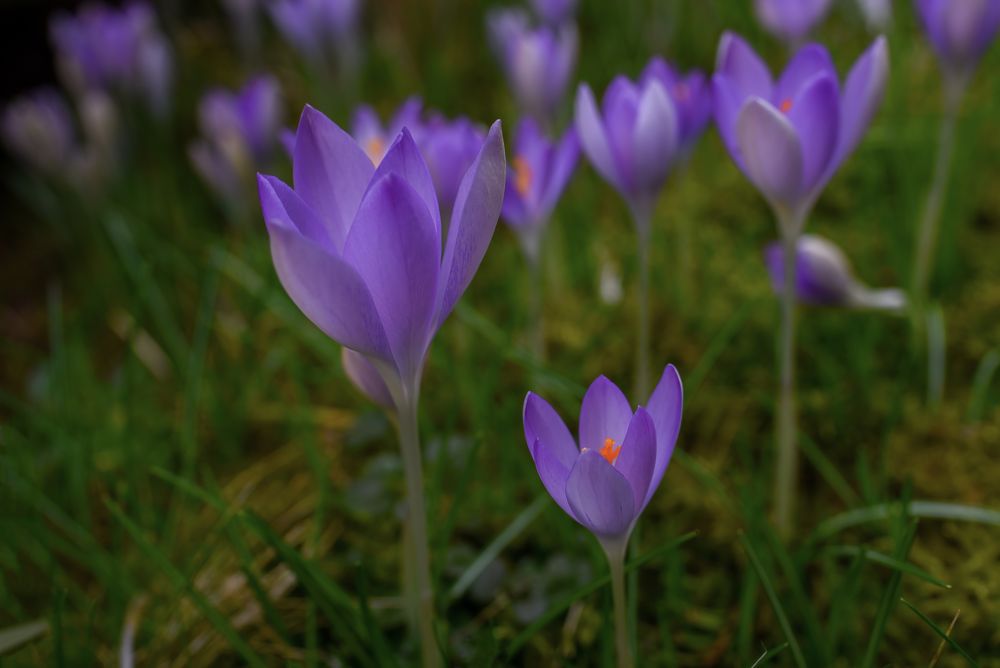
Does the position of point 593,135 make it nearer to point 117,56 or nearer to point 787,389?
point 787,389

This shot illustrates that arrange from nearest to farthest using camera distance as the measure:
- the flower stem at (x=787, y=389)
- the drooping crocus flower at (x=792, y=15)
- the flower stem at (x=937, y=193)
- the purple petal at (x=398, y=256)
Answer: the purple petal at (x=398, y=256) < the flower stem at (x=787, y=389) < the flower stem at (x=937, y=193) < the drooping crocus flower at (x=792, y=15)

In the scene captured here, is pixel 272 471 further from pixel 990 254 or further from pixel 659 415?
pixel 990 254

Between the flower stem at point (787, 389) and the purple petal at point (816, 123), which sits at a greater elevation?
the purple petal at point (816, 123)

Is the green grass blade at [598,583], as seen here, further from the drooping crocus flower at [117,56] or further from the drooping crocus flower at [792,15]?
the drooping crocus flower at [117,56]

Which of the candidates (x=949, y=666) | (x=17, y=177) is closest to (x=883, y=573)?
(x=949, y=666)

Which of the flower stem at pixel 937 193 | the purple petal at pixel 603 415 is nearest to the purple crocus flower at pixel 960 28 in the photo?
the flower stem at pixel 937 193

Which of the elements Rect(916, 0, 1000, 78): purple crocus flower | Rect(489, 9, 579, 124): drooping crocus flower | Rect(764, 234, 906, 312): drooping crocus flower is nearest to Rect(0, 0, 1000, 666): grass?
Rect(764, 234, 906, 312): drooping crocus flower
